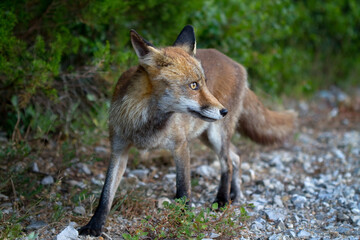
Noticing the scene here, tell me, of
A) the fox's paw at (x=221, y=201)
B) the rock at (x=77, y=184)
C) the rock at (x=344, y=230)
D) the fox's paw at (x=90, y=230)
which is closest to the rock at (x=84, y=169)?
the rock at (x=77, y=184)

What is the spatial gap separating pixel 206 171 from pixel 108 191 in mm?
1970

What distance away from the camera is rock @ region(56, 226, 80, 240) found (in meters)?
3.46

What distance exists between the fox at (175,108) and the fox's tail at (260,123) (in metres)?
0.25

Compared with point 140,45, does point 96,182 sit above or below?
below

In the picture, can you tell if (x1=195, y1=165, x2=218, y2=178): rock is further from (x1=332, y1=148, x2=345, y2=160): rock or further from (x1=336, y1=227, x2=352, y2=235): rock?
(x1=332, y1=148, x2=345, y2=160): rock

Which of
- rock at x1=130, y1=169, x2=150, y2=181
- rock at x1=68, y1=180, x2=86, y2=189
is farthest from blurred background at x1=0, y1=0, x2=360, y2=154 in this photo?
rock at x1=130, y1=169, x2=150, y2=181

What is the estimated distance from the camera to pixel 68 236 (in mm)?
3504

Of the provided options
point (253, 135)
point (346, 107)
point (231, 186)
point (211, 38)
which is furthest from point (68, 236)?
point (346, 107)

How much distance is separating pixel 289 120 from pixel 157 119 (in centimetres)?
253

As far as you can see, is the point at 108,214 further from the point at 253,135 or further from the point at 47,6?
the point at 47,6

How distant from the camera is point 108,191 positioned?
3.97m

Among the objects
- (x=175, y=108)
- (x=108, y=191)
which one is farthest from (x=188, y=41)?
(x=108, y=191)

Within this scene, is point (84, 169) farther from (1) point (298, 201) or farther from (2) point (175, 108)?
(1) point (298, 201)

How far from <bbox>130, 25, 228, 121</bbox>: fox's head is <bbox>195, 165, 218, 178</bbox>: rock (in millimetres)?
2037
